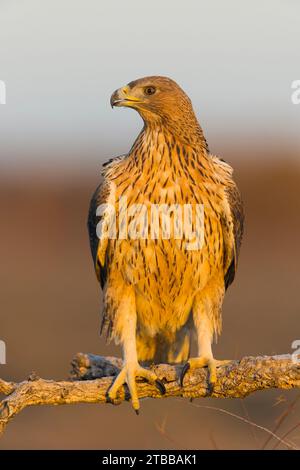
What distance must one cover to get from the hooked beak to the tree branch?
169 centimetres

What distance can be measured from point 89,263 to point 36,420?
13197 mm

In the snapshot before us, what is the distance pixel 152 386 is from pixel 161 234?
3.18ft

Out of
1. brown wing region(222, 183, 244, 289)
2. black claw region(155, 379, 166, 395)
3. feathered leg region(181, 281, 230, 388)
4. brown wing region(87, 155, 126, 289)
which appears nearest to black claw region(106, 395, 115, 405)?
black claw region(155, 379, 166, 395)

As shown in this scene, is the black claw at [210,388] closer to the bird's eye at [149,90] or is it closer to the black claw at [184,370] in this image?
Result: the black claw at [184,370]

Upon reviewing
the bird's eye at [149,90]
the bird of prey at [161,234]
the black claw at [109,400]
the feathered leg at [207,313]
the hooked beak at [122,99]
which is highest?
the bird's eye at [149,90]

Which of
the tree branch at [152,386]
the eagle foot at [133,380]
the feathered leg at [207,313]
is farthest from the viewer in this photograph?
the feathered leg at [207,313]

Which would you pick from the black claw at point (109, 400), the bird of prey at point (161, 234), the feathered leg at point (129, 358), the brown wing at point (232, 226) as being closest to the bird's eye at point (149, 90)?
the bird of prey at point (161, 234)

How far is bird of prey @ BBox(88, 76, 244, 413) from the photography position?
6.39m

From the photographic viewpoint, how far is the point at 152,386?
6.33 metres

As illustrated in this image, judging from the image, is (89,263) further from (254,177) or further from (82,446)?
(82,446)

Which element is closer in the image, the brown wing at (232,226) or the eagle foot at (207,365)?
the eagle foot at (207,365)

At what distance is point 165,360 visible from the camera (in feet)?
23.5

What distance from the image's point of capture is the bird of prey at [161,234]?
6395mm

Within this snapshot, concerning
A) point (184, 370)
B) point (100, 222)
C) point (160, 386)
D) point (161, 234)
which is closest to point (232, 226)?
point (161, 234)
